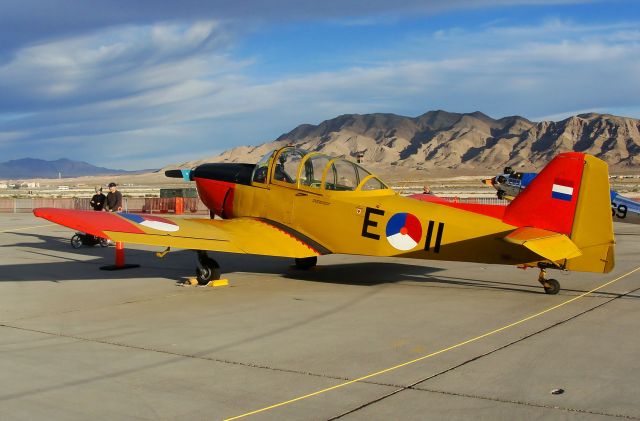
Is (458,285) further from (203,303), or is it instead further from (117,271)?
(117,271)

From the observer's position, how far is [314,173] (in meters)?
→ 12.1

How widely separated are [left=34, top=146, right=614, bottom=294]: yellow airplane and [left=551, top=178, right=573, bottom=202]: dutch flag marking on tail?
15 millimetres

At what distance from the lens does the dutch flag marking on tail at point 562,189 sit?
1023 cm

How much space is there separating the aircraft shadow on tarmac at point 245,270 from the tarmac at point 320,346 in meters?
0.10

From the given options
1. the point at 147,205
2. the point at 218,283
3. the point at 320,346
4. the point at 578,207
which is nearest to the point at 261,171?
the point at 218,283

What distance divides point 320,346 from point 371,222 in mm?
4228

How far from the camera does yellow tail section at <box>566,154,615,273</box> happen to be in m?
9.95

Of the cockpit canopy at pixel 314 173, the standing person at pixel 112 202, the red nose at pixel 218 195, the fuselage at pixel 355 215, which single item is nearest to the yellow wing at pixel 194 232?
the fuselage at pixel 355 215

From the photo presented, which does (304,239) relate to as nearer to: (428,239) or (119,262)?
(428,239)

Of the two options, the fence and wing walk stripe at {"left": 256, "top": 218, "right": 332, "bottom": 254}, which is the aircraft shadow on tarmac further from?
the fence

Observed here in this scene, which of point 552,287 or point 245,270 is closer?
point 552,287

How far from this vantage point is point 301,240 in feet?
39.3

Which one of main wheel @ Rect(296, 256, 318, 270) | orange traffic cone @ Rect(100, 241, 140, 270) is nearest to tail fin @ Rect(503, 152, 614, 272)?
main wheel @ Rect(296, 256, 318, 270)

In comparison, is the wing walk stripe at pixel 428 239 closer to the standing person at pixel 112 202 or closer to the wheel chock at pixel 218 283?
the wheel chock at pixel 218 283
